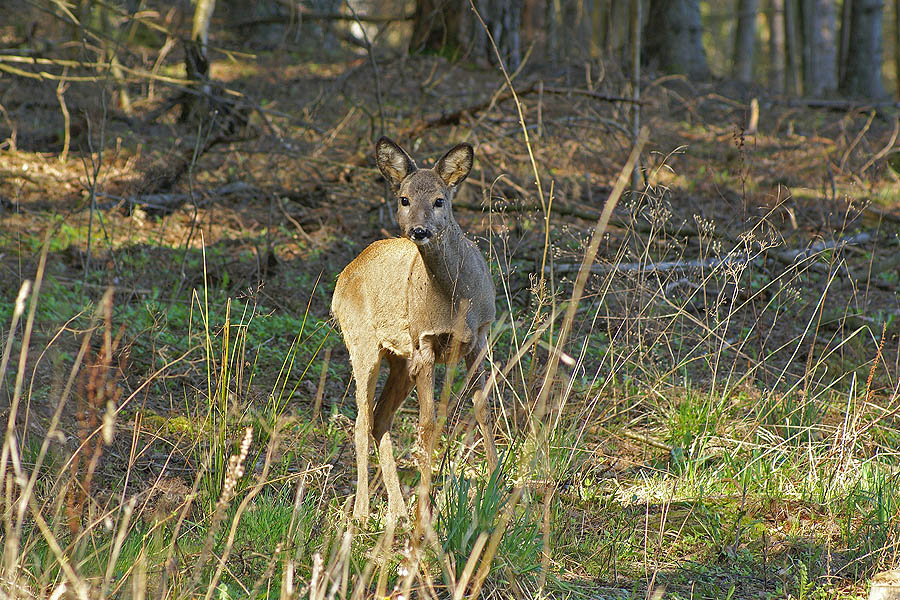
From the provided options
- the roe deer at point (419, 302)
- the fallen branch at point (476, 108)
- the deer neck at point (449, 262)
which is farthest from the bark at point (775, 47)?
the deer neck at point (449, 262)

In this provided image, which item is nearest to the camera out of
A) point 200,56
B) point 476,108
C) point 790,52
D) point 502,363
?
point 502,363

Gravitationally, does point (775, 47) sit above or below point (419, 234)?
above

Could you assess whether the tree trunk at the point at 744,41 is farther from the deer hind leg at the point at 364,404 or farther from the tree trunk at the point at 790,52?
the deer hind leg at the point at 364,404

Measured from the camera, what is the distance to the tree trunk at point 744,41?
19.8 meters

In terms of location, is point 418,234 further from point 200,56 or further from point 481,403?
point 200,56

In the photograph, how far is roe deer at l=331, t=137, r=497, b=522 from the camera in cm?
407

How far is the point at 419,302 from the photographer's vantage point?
13.9ft

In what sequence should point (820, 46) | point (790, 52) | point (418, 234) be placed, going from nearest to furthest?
1. point (418, 234)
2. point (820, 46)
3. point (790, 52)

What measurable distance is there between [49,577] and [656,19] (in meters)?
15.3

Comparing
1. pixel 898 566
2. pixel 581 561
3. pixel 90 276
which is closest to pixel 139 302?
pixel 90 276

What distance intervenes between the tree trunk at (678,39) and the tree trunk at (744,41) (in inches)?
148

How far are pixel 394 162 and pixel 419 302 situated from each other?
0.68 meters

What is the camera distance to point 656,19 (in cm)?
1644

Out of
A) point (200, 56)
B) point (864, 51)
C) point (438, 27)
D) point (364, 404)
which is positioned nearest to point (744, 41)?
point (864, 51)
